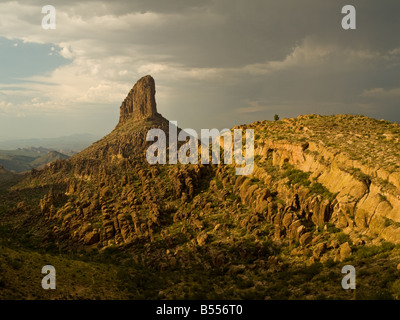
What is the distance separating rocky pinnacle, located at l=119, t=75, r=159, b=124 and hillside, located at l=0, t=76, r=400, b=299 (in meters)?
90.7

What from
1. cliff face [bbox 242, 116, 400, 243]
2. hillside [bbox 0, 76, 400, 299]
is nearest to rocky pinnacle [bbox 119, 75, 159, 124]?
hillside [bbox 0, 76, 400, 299]

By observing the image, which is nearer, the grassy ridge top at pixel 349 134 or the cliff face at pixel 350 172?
the cliff face at pixel 350 172

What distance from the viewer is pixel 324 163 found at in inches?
1517

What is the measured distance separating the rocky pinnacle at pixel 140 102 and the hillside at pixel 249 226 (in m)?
90.7

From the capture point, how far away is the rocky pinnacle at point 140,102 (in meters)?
152

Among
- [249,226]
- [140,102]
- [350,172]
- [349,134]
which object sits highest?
[140,102]

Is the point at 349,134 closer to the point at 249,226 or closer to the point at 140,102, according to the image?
the point at 249,226

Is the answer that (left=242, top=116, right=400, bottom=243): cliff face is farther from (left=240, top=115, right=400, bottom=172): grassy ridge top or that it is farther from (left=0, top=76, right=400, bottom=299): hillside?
(left=0, top=76, right=400, bottom=299): hillside

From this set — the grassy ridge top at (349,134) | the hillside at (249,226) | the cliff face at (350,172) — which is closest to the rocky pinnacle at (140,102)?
the hillside at (249,226)

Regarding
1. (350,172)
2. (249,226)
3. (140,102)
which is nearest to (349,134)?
(350,172)

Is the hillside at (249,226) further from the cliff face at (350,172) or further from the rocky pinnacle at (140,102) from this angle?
the rocky pinnacle at (140,102)

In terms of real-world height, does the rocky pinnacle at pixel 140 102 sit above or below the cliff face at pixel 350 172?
above

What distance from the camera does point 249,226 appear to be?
37938mm

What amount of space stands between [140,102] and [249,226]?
132797 mm
